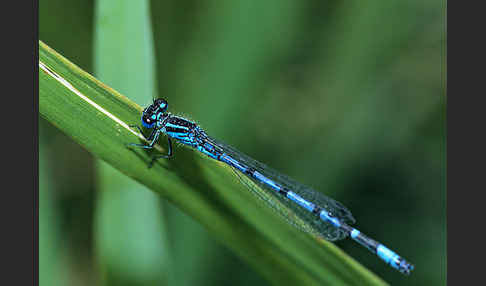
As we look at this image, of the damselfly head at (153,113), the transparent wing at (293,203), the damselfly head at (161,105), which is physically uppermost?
the damselfly head at (161,105)

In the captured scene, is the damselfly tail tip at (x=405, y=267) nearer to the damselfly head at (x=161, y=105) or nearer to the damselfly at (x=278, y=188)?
the damselfly at (x=278, y=188)

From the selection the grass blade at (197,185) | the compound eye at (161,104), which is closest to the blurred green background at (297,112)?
the compound eye at (161,104)

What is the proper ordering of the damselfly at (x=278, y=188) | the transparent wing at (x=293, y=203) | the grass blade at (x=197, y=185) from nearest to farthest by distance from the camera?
→ the grass blade at (x=197, y=185) → the transparent wing at (x=293, y=203) → the damselfly at (x=278, y=188)

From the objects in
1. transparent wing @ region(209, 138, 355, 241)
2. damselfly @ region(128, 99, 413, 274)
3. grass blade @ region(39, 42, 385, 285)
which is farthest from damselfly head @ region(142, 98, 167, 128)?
transparent wing @ region(209, 138, 355, 241)

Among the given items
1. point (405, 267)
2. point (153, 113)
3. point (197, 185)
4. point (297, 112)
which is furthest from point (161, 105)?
point (405, 267)

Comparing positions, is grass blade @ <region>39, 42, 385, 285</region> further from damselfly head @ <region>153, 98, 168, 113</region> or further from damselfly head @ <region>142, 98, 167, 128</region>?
damselfly head @ <region>153, 98, 168, 113</region>

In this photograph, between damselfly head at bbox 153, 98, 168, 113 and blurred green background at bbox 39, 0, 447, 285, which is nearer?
damselfly head at bbox 153, 98, 168, 113

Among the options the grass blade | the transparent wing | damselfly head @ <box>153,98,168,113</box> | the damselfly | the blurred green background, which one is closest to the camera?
the grass blade

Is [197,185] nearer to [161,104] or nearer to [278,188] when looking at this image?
[161,104]
